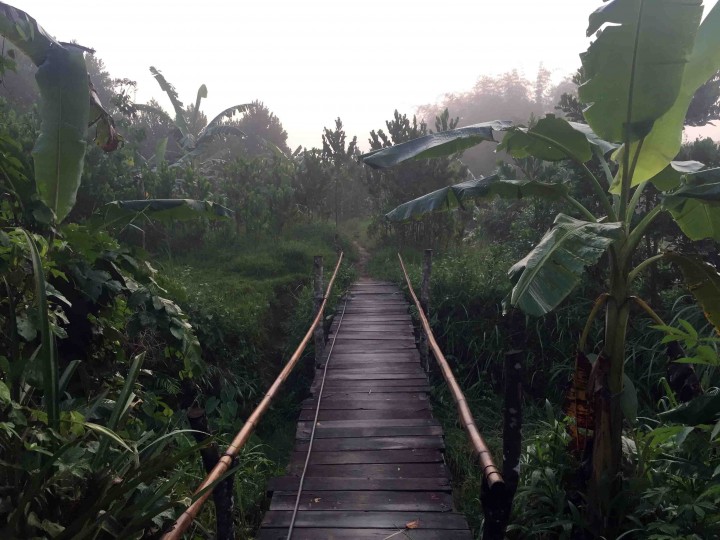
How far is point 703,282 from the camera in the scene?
2959 millimetres

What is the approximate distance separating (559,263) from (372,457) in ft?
6.98

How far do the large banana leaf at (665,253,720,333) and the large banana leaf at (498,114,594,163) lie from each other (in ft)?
3.11

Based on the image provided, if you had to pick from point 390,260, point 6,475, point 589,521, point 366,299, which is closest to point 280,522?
point 6,475

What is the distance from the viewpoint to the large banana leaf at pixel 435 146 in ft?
12.5

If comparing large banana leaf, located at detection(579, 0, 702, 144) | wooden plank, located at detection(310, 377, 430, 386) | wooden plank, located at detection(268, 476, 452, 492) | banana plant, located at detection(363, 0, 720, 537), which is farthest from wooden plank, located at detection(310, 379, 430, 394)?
large banana leaf, located at detection(579, 0, 702, 144)

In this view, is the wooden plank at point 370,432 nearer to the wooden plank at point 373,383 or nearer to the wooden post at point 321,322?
the wooden plank at point 373,383

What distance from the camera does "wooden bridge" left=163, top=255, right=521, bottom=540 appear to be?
2230mm

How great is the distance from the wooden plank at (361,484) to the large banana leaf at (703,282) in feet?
6.33

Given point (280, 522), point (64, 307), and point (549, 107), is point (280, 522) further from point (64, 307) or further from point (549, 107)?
point (549, 107)

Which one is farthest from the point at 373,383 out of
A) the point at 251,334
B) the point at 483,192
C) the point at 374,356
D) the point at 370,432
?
the point at 251,334

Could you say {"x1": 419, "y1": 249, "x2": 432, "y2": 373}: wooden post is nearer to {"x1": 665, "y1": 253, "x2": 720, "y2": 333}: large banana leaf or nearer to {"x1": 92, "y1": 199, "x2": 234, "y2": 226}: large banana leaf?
{"x1": 92, "y1": 199, "x2": 234, "y2": 226}: large banana leaf

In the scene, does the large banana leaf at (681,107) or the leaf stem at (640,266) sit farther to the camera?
the large banana leaf at (681,107)

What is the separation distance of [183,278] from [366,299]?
10.5ft

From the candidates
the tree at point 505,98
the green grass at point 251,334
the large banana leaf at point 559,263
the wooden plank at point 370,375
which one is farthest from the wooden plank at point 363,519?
the tree at point 505,98
